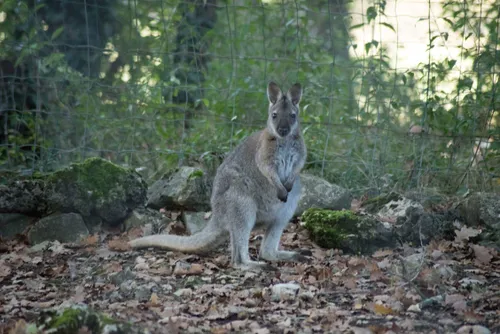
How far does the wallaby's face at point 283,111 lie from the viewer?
6.11m

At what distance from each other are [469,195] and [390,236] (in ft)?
3.17

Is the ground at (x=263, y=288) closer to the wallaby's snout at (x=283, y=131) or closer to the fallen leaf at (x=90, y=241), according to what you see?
the fallen leaf at (x=90, y=241)

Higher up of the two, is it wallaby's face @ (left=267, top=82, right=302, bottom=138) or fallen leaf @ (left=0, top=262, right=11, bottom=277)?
wallaby's face @ (left=267, top=82, right=302, bottom=138)

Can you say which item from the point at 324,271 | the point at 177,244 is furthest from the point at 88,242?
the point at 324,271

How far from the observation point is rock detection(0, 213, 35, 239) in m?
6.84

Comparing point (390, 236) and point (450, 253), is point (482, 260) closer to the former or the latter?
point (450, 253)

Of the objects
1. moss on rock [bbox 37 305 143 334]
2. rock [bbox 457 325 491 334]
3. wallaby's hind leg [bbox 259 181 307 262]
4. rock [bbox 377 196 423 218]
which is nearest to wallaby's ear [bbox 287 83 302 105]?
wallaby's hind leg [bbox 259 181 307 262]

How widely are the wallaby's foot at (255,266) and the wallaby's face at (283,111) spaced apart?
111cm

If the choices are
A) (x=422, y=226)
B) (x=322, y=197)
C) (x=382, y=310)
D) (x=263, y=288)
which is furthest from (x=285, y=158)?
(x=382, y=310)

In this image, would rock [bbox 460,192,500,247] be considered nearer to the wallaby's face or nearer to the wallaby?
the wallaby

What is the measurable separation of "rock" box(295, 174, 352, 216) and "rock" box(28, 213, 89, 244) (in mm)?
2052

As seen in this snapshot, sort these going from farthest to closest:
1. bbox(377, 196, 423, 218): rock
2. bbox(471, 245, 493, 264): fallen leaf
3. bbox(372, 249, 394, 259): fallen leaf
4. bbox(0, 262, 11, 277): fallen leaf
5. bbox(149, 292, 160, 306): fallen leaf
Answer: bbox(377, 196, 423, 218): rock
bbox(372, 249, 394, 259): fallen leaf
bbox(0, 262, 11, 277): fallen leaf
bbox(471, 245, 493, 264): fallen leaf
bbox(149, 292, 160, 306): fallen leaf

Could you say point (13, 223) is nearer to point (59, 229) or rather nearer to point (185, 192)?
point (59, 229)

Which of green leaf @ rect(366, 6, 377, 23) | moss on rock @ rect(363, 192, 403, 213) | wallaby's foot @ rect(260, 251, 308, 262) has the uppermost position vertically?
green leaf @ rect(366, 6, 377, 23)
